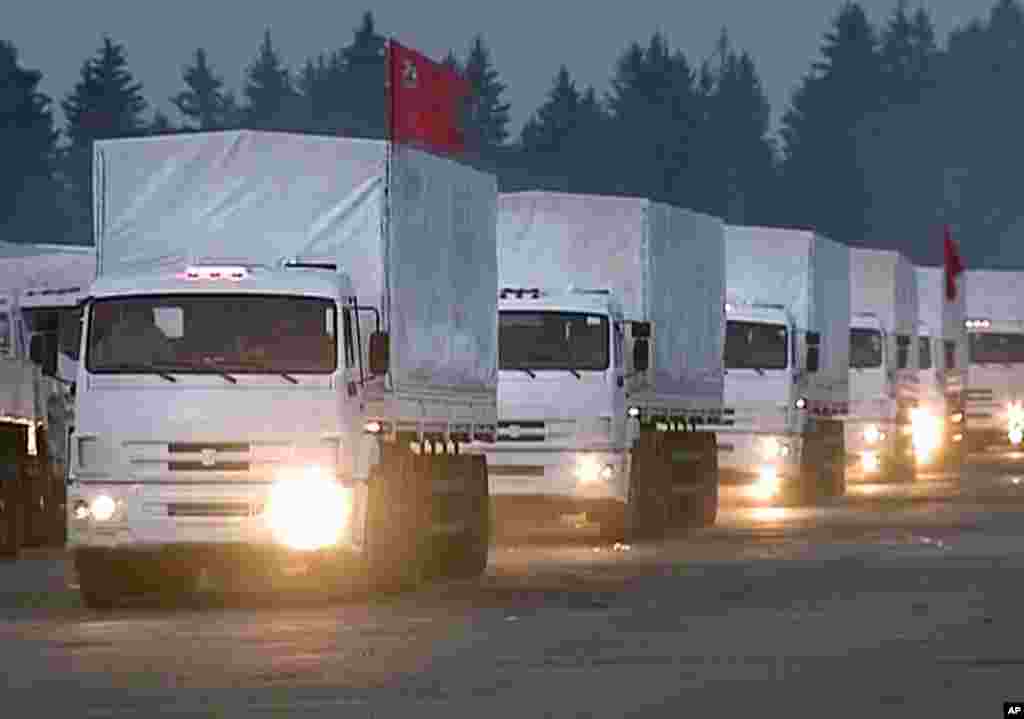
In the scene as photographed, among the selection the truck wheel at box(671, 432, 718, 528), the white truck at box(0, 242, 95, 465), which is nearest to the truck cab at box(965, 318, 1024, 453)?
the truck wheel at box(671, 432, 718, 528)

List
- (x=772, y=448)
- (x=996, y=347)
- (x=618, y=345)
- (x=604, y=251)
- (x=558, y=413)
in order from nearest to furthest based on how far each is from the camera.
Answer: (x=558, y=413) → (x=618, y=345) → (x=604, y=251) → (x=772, y=448) → (x=996, y=347)

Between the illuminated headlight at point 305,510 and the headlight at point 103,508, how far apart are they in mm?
1162

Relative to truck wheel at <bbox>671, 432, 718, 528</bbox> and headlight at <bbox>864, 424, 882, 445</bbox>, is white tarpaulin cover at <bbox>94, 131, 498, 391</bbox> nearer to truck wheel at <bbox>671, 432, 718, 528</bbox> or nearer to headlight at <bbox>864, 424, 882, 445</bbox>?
truck wheel at <bbox>671, 432, 718, 528</bbox>

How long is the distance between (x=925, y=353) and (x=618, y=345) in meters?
30.4

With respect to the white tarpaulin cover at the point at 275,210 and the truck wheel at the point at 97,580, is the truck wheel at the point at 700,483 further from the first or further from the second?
the truck wheel at the point at 97,580

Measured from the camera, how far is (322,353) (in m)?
26.6

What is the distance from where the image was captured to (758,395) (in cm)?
4803

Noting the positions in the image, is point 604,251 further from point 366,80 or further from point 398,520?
point 366,80

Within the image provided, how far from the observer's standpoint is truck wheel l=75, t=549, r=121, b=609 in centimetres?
2675

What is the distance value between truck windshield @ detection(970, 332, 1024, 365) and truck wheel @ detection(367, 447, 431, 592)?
164 feet

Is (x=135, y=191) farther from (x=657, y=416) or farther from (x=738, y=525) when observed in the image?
(x=738, y=525)

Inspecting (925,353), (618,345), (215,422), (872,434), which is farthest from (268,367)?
(925,353)

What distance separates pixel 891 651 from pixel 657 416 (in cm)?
1887

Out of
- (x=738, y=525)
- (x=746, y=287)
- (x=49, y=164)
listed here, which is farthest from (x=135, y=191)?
(x=49, y=164)
